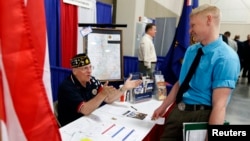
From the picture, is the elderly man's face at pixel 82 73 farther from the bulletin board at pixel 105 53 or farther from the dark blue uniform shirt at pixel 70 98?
the bulletin board at pixel 105 53

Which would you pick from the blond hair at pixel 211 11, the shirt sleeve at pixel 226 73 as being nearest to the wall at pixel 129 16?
the blond hair at pixel 211 11

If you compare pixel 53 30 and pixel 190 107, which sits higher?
pixel 53 30

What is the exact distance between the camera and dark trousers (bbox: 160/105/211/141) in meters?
1.30

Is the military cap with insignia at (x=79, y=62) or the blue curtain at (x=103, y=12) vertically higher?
the blue curtain at (x=103, y=12)

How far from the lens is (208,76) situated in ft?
4.00

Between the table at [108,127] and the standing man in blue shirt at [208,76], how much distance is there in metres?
0.24

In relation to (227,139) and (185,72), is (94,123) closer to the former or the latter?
(185,72)

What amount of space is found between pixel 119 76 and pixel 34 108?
2357mm

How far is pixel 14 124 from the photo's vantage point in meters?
0.55

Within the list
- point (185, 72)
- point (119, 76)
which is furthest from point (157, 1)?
point (185, 72)

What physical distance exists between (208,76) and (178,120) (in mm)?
341

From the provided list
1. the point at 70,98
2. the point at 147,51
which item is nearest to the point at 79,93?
the point at 70,98

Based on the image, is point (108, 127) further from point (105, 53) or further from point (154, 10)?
point (154, 10)

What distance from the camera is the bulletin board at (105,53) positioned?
2719 millimetres
